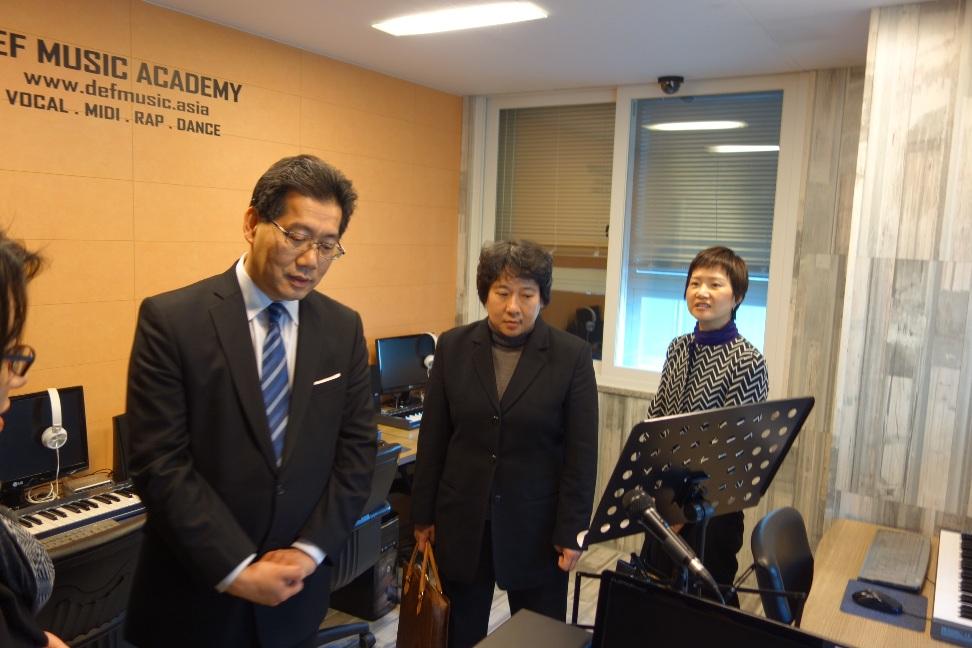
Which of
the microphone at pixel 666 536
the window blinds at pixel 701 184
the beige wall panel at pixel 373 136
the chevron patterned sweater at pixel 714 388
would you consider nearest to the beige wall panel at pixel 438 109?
the beige wall panel at pixel 373 136

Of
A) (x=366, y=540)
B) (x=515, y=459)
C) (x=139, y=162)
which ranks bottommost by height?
(x=366, y=540)

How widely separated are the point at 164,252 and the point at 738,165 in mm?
2924

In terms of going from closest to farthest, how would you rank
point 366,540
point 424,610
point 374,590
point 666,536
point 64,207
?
1. point 666,536
2. point 424,610
3. point 64,207
4. point 366,540
5. point 374,590

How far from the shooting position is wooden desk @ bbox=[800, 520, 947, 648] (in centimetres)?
172

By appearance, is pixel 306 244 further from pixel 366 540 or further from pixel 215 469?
pixel 366 540

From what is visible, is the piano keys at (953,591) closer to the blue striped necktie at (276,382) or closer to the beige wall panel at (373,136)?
the blue striped necktie at (276,382)

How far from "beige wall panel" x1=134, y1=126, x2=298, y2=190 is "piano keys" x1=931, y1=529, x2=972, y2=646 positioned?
301 cm

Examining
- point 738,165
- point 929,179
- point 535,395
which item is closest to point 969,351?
point 929,179

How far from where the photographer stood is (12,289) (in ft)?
3.38

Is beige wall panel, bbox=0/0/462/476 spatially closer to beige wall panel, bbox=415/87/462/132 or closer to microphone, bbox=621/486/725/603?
beige wall panel, bbox=415/87/462/132

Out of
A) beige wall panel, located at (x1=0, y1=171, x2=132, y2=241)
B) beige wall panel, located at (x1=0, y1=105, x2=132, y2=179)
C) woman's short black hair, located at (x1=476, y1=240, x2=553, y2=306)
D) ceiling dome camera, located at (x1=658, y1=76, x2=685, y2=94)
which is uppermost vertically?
ceiling dome camera, located at (x1=658, y1=76, x2=685, y2=94)

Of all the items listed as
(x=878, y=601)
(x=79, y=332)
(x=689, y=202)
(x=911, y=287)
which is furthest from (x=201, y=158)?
(x=878, y=601)

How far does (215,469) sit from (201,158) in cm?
198

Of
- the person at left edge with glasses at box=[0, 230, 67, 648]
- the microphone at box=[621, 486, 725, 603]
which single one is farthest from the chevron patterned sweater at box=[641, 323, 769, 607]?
the person at left edge with glasses at box=[0, 230, 67, 648]
